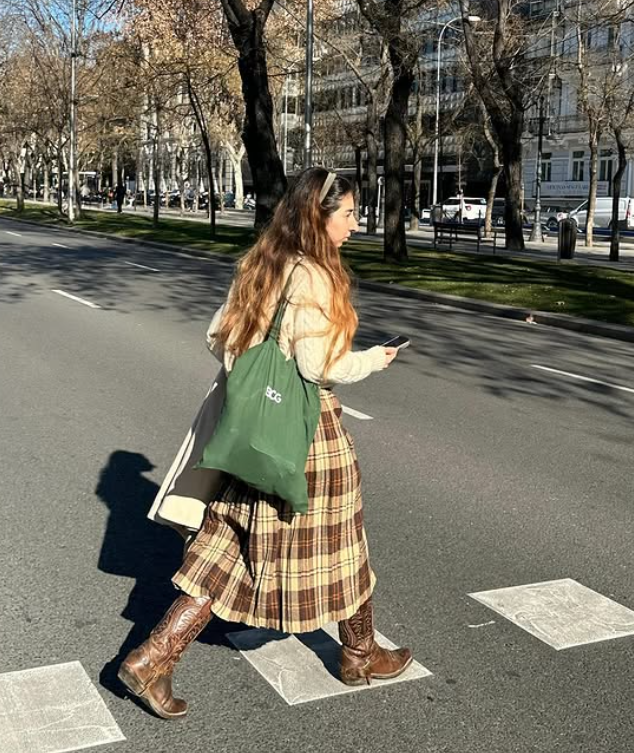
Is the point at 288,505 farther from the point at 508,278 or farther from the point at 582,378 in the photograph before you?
the point at 508,278

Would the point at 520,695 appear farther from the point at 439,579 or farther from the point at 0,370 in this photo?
the point at 0,370

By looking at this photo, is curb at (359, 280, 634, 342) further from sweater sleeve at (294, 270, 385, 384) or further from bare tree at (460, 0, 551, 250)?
sweater sleeve at (294, 270, 385, 384)

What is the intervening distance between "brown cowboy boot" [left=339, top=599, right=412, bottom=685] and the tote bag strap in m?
0.98

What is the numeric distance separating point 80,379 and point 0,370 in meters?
0.88

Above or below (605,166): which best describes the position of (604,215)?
below

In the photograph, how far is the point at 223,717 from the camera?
353 cm

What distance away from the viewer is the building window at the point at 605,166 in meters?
67.4

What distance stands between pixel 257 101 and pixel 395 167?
4.57m

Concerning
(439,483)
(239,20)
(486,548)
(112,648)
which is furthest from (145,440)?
(239,20)

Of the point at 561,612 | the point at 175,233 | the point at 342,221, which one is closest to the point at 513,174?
the point at 175,233

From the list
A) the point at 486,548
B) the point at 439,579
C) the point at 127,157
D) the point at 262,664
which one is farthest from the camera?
the point at 127,157

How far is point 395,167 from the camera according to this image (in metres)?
24.9

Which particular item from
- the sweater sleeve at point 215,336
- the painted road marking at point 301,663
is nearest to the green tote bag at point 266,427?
the sweater sleeve at point 215,336

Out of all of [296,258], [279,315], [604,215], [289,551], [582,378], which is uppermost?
[296,258]
